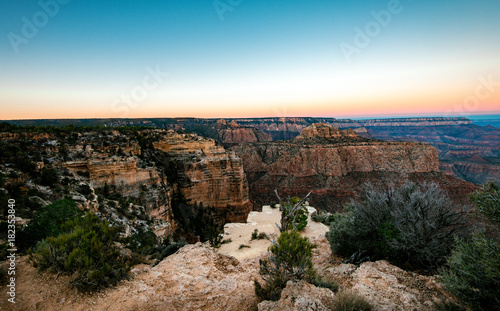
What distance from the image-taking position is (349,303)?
14.7 ft

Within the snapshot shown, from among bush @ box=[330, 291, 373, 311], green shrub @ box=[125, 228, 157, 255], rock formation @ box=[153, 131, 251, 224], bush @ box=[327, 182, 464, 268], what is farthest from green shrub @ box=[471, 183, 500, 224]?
rock formation @ box=[153, 131, 251, 224]

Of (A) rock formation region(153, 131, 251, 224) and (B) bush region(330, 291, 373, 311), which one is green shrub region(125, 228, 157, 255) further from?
(A) rock formation region(153, 131, 251, 224)

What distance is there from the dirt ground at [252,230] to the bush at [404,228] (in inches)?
204

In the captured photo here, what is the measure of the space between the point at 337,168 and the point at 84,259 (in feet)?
172

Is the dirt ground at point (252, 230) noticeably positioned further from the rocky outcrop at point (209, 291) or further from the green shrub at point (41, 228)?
the green shrub at point (41, 228)

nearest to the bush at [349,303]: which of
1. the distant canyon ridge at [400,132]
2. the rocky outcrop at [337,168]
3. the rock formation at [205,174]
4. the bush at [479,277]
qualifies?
the bush at [479,277]

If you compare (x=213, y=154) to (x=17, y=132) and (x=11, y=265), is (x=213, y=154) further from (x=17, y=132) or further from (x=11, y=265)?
(x=11, y=265)

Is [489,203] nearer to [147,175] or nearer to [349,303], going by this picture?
[349,303]

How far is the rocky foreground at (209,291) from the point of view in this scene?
486 centimetres

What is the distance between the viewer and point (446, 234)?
22.8 feet

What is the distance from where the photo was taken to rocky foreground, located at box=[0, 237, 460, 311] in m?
4.86

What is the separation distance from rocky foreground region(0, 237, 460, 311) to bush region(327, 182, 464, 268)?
2.82 feet

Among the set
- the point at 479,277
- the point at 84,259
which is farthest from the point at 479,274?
the point at 84,259

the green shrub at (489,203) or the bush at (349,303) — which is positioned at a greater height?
the green shrub at (489,203)
